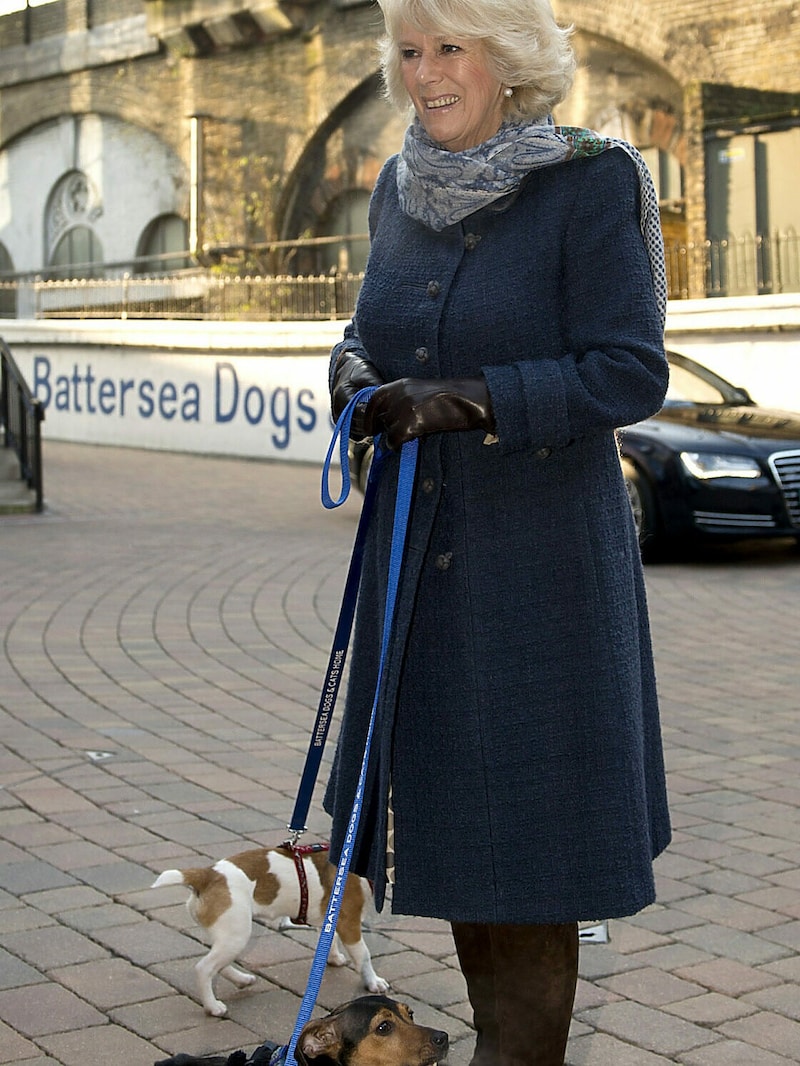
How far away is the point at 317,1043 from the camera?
261cm

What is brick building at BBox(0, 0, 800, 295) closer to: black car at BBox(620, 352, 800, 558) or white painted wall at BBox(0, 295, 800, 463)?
white painted wall at BBox(0, 295, 800, 463)

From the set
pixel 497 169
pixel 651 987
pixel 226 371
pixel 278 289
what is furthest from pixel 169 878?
pixel 278 289

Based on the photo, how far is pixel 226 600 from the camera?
9.37 meters

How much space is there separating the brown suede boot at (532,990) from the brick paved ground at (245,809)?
2.33 ft

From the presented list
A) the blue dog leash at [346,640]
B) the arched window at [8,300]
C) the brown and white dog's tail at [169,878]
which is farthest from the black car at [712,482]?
the arched window at [8,300]

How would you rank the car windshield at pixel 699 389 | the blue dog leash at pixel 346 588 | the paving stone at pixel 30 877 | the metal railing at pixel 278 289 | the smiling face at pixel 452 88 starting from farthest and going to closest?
the metal railing at pixel 278 289 → the car windshield at pixel 699 389 → the paving stone at pixel 30 877 → the blue dog leash at pixel 346 588 → the smiling face at pixel 452 88

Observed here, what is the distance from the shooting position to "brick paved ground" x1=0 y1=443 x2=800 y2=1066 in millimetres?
3521

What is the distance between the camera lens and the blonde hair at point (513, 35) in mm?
2531

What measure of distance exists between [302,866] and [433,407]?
1.62m

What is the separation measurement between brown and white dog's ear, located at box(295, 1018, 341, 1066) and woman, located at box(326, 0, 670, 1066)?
0.24 m

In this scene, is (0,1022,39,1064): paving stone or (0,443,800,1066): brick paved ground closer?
(0,1022,39,1064): paving stone

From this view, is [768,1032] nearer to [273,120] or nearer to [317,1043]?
[317,1043]

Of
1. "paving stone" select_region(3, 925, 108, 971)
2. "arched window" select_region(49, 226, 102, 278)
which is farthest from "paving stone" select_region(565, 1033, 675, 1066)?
"arched window" select_region(49, 226, 102, 278)

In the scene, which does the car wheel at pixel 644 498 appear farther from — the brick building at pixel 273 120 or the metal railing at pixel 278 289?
the brick building at pixel 273 120
